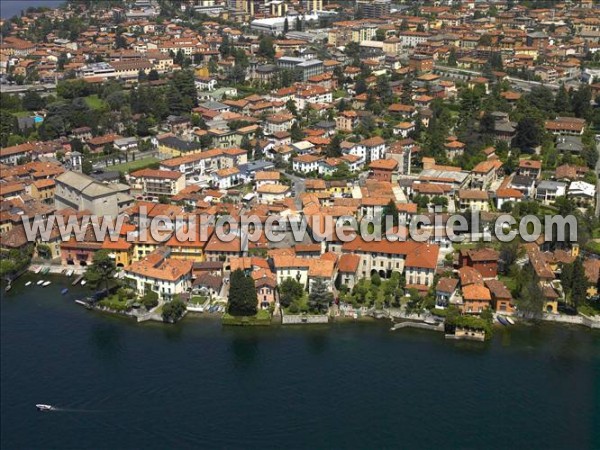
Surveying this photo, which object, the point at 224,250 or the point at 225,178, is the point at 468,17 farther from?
the point at 224,250

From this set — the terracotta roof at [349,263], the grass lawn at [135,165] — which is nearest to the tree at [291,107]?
the grass lawn at [135,165]

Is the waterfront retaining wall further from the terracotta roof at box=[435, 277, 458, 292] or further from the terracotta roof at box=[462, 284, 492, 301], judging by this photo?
the terracotta roof at box=[462, 284, 492, 301]

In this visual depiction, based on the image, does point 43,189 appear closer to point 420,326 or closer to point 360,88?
point 420,326

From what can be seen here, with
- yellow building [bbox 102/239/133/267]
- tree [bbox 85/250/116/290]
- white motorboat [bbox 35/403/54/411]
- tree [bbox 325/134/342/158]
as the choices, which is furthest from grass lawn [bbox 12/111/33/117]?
white motorboat [bbox 35/403/54/411]

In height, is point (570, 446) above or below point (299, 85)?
below

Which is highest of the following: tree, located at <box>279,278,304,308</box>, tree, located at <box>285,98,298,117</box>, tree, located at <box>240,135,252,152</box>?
tree, located at <box>285,98,298,117</box>

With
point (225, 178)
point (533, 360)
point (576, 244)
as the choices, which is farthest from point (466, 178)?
point (533, 360)
